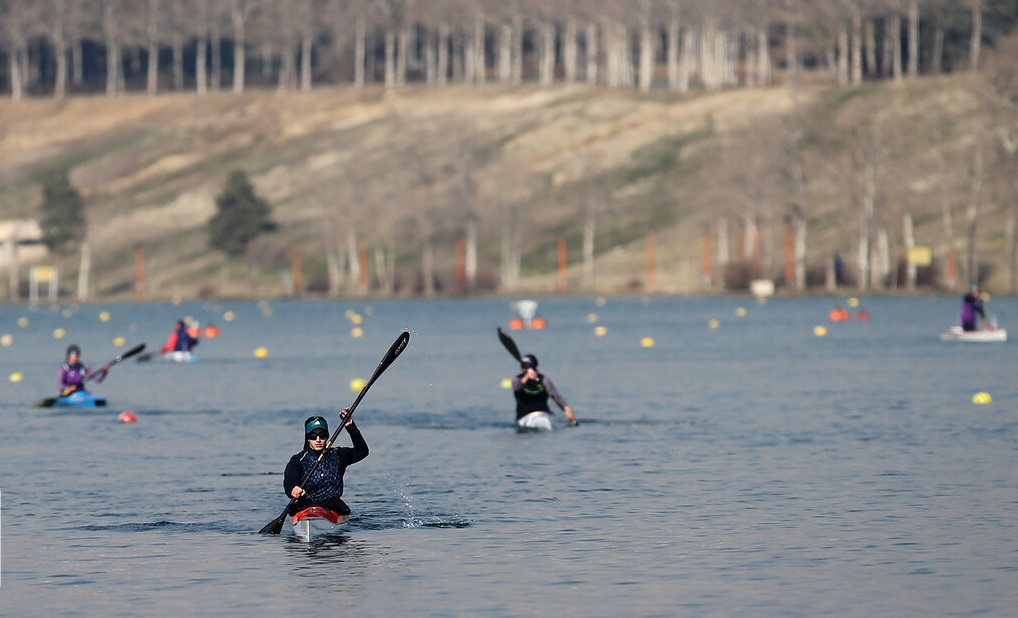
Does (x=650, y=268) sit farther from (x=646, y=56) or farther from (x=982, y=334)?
(x=982, y=334)

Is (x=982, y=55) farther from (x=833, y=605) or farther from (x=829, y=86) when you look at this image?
(x=833, y=605)

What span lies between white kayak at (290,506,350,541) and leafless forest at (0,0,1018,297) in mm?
99871

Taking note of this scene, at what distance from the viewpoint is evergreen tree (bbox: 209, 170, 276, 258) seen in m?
156

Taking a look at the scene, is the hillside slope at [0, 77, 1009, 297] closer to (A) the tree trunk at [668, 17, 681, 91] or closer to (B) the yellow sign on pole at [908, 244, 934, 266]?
(B) the yellow sign on pole at [908, 244, 934, 266]

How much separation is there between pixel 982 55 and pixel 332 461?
438ft

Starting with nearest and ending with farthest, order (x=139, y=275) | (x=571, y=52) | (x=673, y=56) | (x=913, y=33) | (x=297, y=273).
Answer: (x=297, y=273) < (x=139, y=275) < (x=913, y=33) < (x=673, y=56) < (x=571, y=52)

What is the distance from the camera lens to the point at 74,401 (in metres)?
48.2

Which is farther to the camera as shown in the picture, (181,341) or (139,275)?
(139,275)

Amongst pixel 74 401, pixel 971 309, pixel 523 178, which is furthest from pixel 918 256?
pixel 74 401

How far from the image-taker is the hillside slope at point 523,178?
139 metres

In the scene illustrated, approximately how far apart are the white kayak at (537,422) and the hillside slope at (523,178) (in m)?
90.2

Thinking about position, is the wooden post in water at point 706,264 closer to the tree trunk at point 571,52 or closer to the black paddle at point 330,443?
the tree trunk at point 571,52

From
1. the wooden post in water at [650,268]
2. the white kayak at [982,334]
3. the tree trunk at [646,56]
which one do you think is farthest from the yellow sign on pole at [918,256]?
the tree trunk at [646,56]

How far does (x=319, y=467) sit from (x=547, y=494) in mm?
5932
